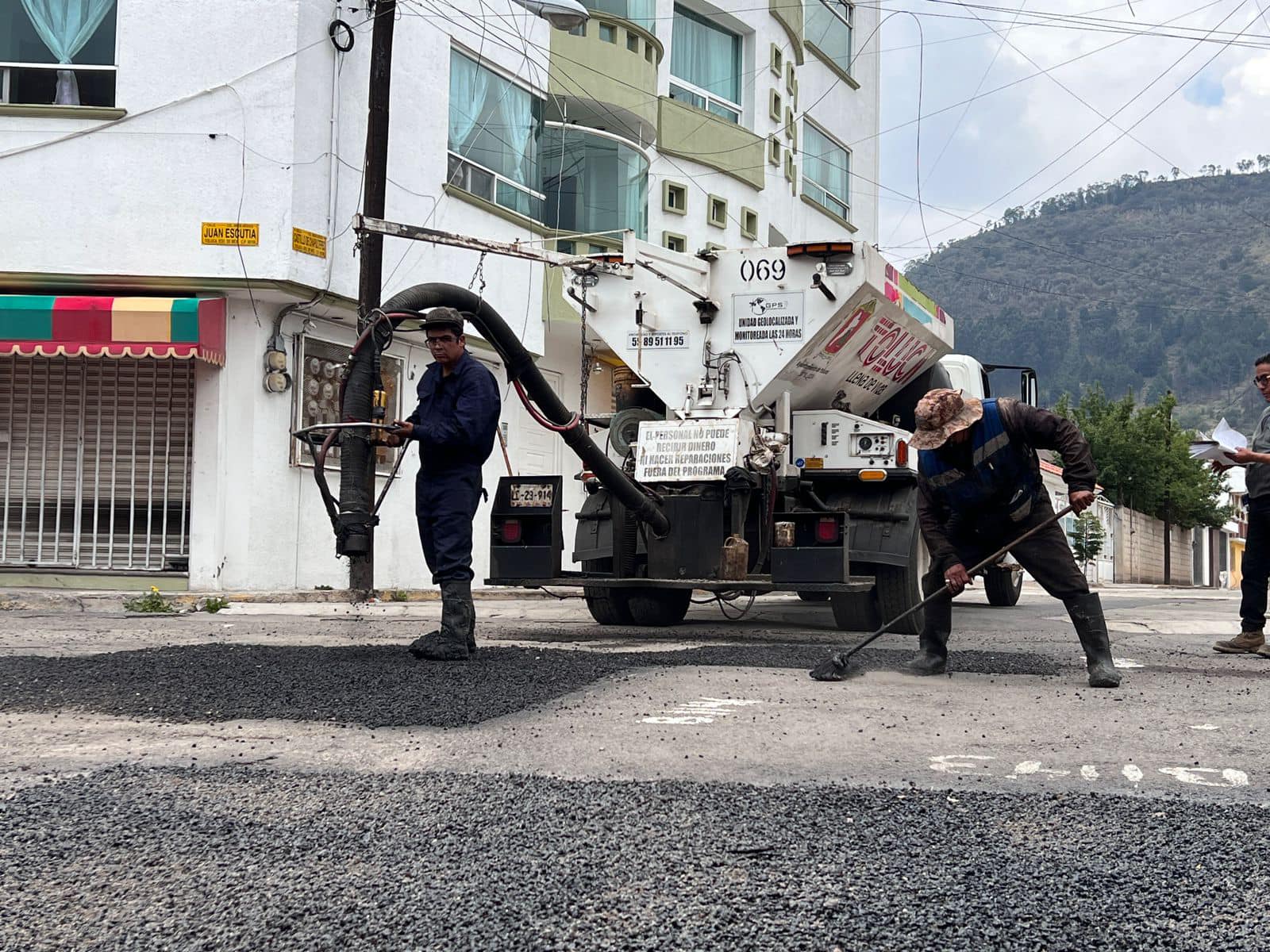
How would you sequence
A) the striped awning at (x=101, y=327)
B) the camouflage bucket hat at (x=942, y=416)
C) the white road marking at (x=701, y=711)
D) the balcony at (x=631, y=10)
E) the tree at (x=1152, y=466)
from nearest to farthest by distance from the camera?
the white road marking at (x=701, y=711) < the camouflage bucket hat at (x=942, y=416) < the striped awning at (x=101, y=327) < the balcony at (x=631, y=10) < the tree at (x=1152, y=466)

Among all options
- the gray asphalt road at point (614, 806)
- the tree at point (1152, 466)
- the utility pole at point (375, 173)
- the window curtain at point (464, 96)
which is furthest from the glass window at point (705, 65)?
the tree at point (1152, 466)

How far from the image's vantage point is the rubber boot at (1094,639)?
Answer: 594 centimetres

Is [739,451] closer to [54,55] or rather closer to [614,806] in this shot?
[614,806]

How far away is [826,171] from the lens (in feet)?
89.6

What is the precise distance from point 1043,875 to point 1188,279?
581 feet

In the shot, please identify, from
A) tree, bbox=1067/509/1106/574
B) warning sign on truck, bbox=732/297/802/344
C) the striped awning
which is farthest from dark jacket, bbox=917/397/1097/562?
tree, bbox=1067/509/1106/574

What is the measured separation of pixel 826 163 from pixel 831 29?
298 centimetres

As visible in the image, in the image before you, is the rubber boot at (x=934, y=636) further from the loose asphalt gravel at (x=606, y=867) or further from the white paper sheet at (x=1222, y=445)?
the loose asphalt gravel at (x=606, y=867)

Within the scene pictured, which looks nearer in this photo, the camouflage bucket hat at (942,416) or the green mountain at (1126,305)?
the camouflage bucket hat at (942,416)

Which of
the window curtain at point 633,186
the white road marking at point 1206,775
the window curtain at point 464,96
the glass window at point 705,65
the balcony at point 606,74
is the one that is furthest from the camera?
the glass window at point 705,65


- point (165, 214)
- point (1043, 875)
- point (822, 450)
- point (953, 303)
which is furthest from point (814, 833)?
point (953, 303)

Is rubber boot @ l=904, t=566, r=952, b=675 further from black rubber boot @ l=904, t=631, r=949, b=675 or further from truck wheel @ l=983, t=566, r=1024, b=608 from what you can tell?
truck wheel @ l=983, t=566, r=1024, b=608

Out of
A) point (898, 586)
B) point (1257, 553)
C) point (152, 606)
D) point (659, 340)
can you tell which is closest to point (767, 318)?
point (659, 340)

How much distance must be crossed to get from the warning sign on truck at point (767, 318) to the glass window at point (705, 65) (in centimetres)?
1412
